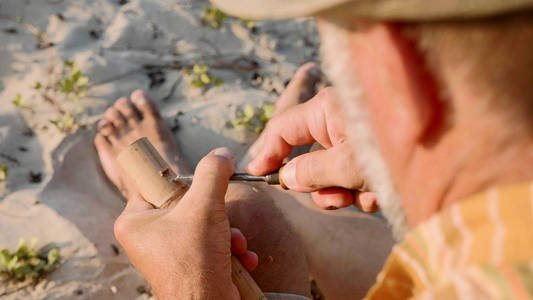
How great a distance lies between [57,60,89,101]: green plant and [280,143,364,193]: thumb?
1.64 m

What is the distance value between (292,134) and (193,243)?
779 mm

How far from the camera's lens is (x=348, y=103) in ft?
3.03

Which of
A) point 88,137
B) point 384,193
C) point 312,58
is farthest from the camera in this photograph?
point 312,58

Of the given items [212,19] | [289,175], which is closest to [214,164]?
[289,175]

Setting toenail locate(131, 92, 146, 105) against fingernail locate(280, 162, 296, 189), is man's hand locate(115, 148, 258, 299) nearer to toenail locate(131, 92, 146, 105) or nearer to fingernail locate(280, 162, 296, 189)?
fingernail locate(280, 162, 296, 189)

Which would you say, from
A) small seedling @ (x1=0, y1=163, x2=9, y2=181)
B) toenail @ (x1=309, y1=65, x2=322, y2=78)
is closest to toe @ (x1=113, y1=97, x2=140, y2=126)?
small seedling @ (x1=0, y1=163, x2=9, y2=181)

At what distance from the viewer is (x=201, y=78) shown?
3.07 meters

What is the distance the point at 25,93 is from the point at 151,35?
3.09 ft

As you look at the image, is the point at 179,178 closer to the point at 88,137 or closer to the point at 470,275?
the point at 88,137

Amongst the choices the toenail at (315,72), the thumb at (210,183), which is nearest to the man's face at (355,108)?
the thumb at (210,183)

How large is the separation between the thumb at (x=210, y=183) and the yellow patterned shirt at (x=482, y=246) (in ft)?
3.35

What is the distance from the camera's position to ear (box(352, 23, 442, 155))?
2.45 ft

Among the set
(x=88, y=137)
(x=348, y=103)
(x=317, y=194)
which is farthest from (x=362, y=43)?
(x=88, y=137)

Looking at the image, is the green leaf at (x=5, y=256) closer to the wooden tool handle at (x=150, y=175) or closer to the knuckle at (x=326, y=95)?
the wooden tool handle at (x=150, y=175)
